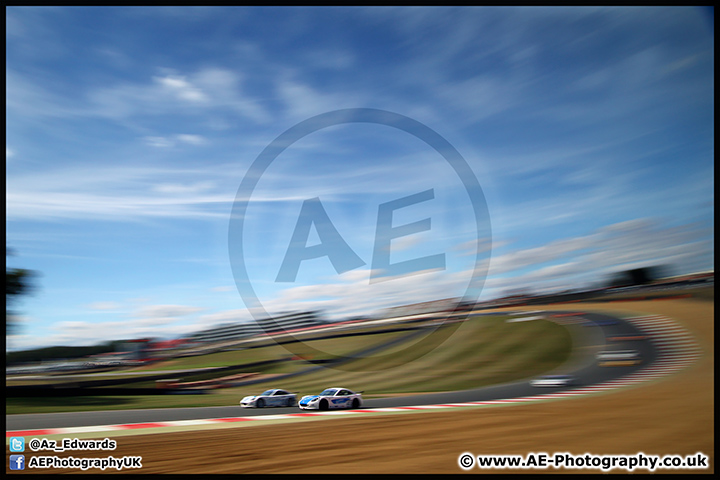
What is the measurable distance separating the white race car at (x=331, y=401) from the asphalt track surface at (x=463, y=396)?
642 millimetres

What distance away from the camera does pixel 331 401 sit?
18.3 metres

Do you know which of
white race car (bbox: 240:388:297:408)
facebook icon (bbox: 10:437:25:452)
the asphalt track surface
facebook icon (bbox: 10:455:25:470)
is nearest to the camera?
facebook icon (bbox: 10:455:25:470)

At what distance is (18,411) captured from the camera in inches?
747

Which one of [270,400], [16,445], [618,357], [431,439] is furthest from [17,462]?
[618,357]

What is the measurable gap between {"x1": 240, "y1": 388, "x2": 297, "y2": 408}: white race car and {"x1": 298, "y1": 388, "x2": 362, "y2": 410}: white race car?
1902mm

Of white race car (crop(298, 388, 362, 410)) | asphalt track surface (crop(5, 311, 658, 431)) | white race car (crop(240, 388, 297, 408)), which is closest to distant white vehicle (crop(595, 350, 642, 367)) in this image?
asphalt track surface (crop(5, 311, 658, 431))

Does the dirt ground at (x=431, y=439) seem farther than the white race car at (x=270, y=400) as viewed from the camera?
No

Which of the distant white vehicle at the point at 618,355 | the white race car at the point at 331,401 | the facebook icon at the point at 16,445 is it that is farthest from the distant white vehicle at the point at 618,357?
the facebook icon at the point at 16,445

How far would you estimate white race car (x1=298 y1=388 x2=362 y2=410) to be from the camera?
1819 centimetres

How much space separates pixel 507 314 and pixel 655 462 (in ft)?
149

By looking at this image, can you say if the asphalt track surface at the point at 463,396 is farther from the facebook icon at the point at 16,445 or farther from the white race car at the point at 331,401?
the facebook icon at the point at 16,445

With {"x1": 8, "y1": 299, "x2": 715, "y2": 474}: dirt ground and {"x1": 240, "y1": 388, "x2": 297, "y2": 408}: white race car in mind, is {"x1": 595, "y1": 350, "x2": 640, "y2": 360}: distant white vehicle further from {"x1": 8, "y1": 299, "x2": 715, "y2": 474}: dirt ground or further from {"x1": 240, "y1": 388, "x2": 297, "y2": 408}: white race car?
{"x1": 240, "y1": 388, "x2": 297, "y2": 408}: white race car

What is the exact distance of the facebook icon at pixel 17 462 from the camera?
8.66 m
